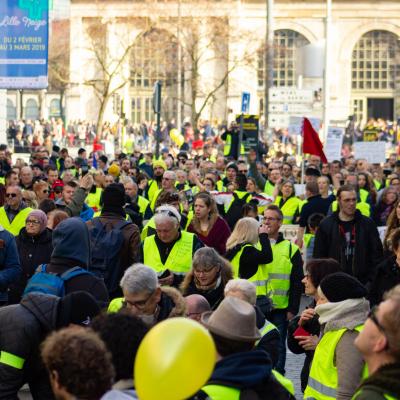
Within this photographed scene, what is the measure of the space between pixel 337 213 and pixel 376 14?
59.4 metres

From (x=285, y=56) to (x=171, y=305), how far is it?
63200 millimetres

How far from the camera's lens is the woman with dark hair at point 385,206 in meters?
16.5

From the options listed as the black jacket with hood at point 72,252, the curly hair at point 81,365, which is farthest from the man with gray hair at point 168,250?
the curly hair at point 81,365

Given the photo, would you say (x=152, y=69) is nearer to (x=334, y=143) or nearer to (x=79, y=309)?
(x=334, y=143)

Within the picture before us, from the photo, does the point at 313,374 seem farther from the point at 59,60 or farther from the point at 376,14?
the point at 376,14

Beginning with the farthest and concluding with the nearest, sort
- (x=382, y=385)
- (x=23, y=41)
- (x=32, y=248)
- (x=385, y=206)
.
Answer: (x=23, y=41)
(x=385, y=206)
(x=32, y=248)
(x=382, y=385)

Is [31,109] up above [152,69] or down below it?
below

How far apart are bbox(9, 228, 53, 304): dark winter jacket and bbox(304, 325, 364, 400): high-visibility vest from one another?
12.2 feet

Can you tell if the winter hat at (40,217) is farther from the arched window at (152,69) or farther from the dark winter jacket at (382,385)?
the arched window at (152,69)

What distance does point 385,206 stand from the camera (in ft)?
54.9

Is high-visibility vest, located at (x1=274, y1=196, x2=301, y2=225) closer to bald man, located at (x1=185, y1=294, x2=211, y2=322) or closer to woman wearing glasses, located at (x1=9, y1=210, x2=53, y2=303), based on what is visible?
woman wearing glasses, located at (x1=9, y1=210, x2=53, y2=303)

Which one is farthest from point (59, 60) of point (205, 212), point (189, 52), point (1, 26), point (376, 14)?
point (205, 212)

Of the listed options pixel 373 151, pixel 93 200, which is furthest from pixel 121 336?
pixel 373 151

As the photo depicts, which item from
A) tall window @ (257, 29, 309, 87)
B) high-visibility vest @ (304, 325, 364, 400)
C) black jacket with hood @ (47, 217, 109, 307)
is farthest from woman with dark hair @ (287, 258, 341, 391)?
tall window @ (257, 29, 309, 87)
